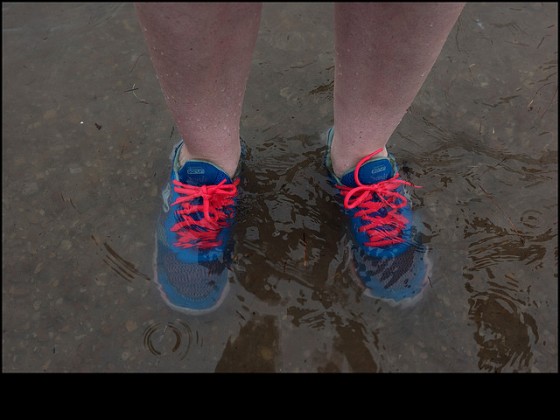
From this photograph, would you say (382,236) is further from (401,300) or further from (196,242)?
(196,242)

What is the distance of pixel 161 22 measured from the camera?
0.96 m

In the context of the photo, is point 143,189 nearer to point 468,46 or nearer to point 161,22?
point 161,22

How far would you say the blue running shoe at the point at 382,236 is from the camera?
150cm

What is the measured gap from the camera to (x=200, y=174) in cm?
144

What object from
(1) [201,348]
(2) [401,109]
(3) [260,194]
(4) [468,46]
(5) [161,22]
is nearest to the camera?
(5) [161,22]

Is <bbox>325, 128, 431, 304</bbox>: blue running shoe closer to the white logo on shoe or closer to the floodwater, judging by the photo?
the floodwater

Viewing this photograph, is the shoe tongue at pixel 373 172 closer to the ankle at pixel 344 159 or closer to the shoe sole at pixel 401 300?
the ankle at pixel 344 159

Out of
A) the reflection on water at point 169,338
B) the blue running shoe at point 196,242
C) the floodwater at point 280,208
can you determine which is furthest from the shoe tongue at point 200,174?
the reflection on water at point 169,338

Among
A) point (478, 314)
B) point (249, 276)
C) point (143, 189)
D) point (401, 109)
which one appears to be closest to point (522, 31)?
point (401, 109)

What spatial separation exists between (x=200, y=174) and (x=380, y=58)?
2.14ft

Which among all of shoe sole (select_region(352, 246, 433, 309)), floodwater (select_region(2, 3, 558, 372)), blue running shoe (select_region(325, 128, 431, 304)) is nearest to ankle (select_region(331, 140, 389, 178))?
blue running shoe (select_region(325, 128, 431, 304))

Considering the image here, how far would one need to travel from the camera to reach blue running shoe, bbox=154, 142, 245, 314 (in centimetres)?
147

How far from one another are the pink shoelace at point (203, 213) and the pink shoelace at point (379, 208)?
1.34 feet

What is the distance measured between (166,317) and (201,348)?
156 mm
